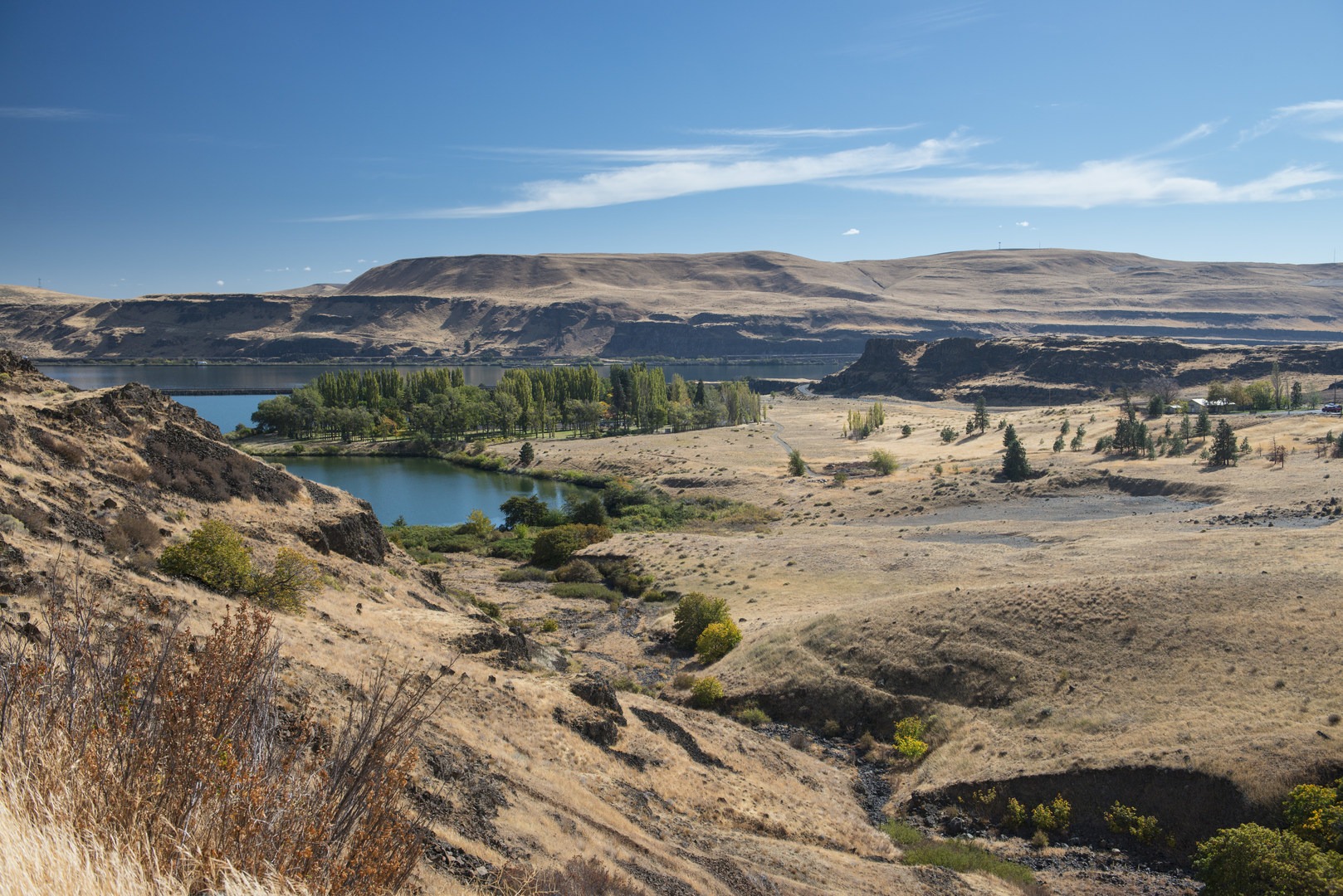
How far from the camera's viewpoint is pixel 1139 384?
148 meters

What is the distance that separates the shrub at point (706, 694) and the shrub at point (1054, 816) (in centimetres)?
1129

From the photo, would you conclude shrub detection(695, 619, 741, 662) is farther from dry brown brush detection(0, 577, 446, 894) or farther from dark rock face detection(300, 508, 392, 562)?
dry brown brush detection(0, 577, 446, 894)

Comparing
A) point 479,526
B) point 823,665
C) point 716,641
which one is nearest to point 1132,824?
point 823,665

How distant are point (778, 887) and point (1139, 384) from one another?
15766 centimetres

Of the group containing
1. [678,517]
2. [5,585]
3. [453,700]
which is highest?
[5,585]

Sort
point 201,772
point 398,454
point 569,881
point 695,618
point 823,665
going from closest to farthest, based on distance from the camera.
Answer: point 201,772
point 569,881
point 823,665
point 695,618
point 398,454

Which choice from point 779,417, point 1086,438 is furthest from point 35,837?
point 779,417

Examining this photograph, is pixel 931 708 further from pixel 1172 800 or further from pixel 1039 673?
pixel 1172 800

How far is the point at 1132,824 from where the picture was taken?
20156 mm

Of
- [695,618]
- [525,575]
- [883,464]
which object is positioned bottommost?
[525,575]

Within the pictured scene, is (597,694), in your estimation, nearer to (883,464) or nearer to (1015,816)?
(1015,816)

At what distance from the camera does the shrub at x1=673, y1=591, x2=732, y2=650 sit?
118 feet

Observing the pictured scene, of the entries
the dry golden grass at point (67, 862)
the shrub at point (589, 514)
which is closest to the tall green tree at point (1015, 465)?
the shrub at point (589, 514)

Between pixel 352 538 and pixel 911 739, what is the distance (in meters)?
19.7
